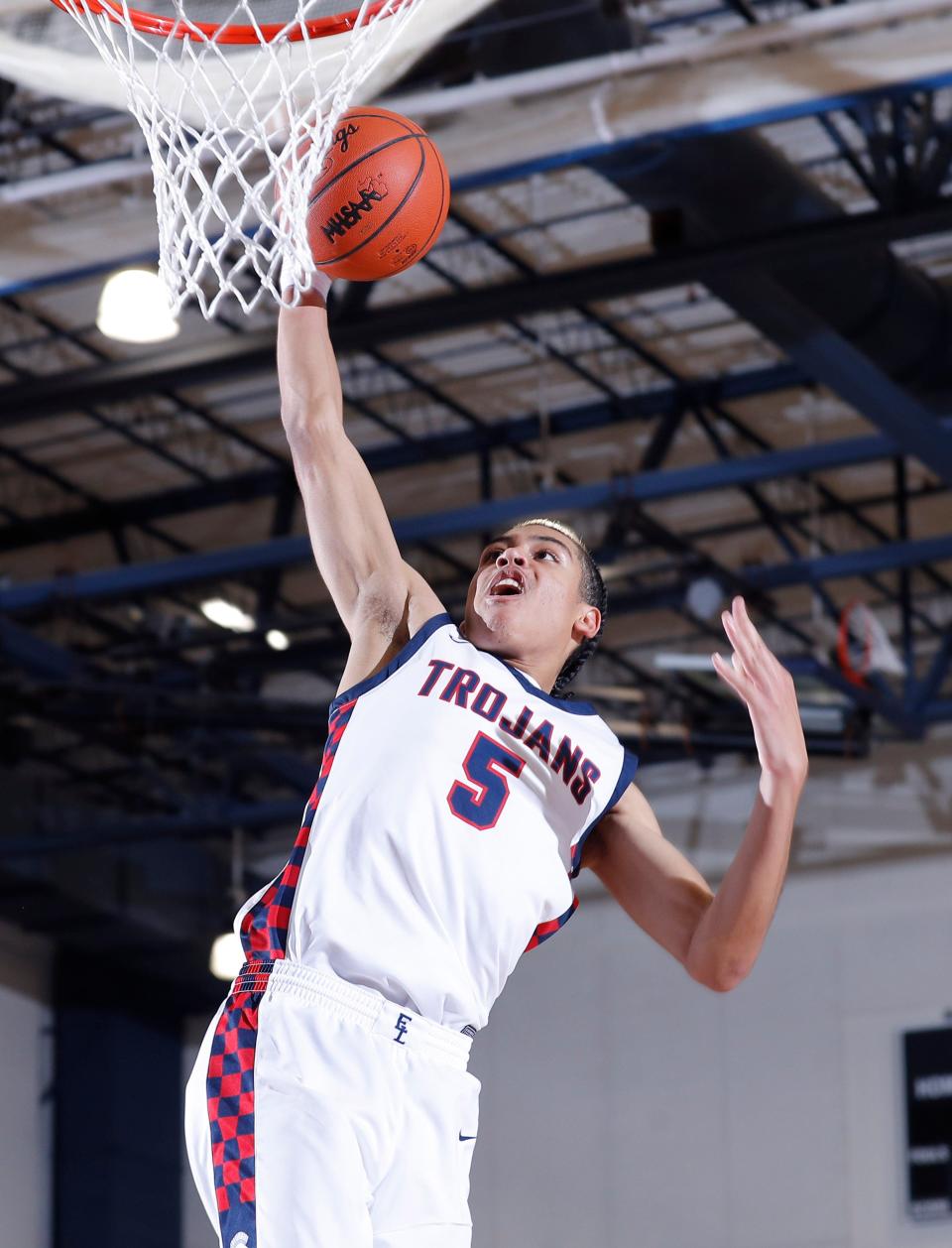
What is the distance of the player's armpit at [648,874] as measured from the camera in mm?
3586

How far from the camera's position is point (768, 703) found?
3.21 metres

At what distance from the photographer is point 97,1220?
15.6 meters

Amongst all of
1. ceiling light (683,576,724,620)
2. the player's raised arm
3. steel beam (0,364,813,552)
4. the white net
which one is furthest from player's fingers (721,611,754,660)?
steel beam (0,364,813,552)

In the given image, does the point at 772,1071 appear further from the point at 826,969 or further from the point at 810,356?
the point at 810,356

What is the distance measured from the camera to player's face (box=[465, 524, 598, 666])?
373 centimetres

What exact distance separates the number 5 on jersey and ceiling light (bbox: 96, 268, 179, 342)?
484 centimetres

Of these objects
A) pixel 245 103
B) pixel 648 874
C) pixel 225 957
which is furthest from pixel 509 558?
Result: pixel 225 957

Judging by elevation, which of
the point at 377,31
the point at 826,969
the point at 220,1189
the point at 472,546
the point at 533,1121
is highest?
the point at 472,546

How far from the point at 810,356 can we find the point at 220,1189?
21.3ft

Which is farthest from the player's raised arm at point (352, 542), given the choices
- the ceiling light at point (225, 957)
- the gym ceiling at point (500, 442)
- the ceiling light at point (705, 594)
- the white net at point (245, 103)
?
the ceiling light at point (225, 957)

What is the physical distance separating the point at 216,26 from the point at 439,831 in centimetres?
238

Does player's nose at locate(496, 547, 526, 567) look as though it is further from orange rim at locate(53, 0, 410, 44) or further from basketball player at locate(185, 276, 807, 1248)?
orange rim at locate(53, 0, 410, 44)

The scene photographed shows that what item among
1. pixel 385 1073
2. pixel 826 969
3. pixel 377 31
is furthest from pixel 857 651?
pixel 385 1073

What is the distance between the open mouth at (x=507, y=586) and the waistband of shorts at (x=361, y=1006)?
2.81 ft
